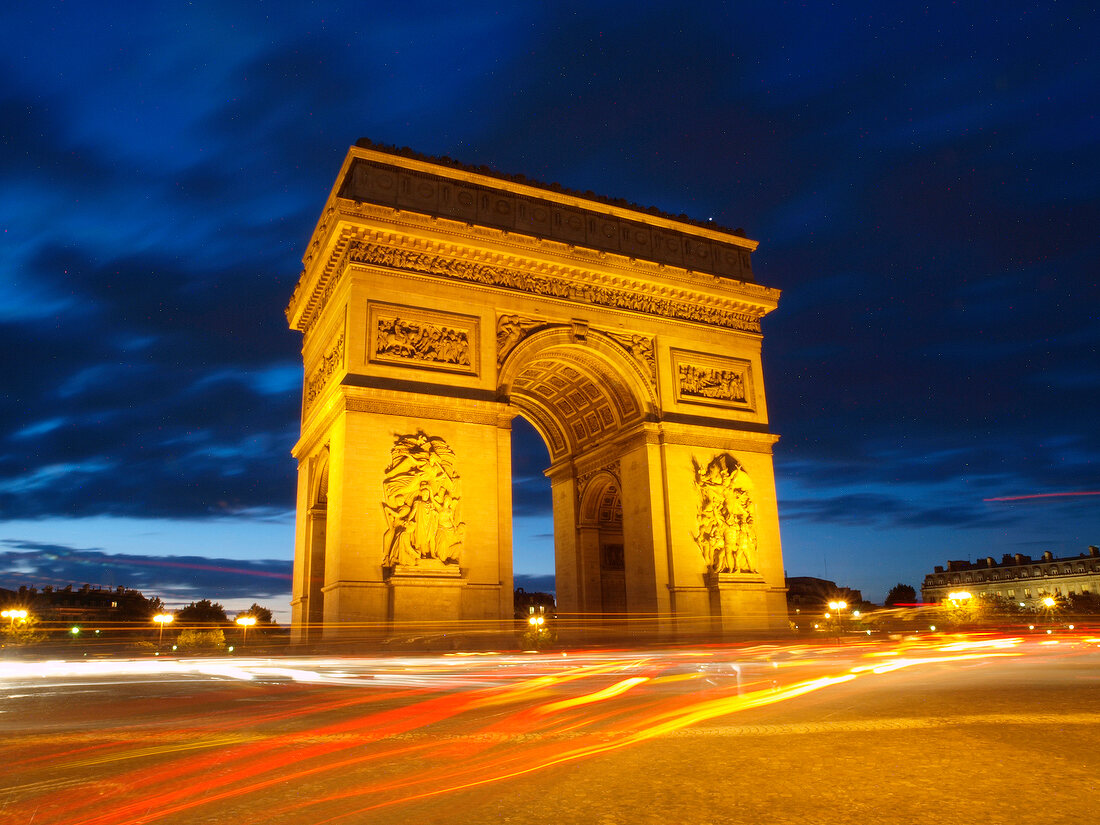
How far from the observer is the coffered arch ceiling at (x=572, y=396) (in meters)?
25.7

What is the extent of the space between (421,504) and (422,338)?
4.70 meters

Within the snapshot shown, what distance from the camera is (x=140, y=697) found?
30.3 ft

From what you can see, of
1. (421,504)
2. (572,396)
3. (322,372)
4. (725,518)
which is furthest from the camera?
(572,396)

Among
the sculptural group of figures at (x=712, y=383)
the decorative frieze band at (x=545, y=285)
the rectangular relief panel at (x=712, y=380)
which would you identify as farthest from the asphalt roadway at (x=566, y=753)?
the sculptural group of figures at (x=712, y=383)

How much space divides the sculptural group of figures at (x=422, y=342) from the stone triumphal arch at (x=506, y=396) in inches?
2.2

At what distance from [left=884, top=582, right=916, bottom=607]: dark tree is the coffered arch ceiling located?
9279cm

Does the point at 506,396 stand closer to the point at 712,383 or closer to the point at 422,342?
the point at 422,342

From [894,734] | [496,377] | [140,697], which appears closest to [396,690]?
[140,697]

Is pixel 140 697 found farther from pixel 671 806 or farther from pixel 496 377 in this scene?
pixel 496 377

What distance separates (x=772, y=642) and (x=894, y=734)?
56.5 feet

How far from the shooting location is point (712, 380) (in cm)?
2683

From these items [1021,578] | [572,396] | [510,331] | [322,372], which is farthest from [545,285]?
[1021,578]

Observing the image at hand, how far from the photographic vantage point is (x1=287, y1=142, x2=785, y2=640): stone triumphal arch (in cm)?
2100

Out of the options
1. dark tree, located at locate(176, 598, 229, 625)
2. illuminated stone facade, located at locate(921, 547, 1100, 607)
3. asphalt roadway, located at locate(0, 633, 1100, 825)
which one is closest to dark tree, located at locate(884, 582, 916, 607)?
illuminated stone facade, located at locate(921, 547, 1100, 607)
